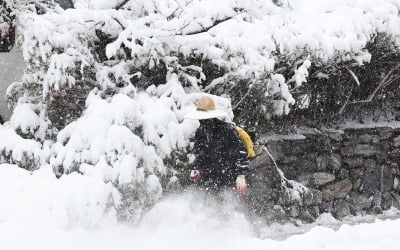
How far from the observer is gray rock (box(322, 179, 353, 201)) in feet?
28.0

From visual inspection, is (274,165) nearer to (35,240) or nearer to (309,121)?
(309,121)

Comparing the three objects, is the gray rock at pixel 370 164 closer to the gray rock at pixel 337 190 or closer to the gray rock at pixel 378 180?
the gray rock at pixel 378 180

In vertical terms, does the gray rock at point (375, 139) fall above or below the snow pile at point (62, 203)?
below

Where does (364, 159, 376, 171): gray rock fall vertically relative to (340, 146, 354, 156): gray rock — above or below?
below

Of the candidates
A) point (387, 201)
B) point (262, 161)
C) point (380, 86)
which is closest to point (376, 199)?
→ point (387, 201)

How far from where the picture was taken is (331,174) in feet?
28.2

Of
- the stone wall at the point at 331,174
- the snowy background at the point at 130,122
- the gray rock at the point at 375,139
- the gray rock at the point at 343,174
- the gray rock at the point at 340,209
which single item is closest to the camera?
the snowy background at the point at 130,122

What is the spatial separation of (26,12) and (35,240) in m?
3.23

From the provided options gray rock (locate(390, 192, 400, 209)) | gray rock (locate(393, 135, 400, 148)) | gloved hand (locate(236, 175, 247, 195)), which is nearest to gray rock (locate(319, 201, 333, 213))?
gray rock (locate(390, 192, 400, 209))

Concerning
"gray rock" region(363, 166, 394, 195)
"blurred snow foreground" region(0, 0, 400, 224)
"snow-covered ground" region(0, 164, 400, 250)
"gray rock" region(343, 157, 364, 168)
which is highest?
"blurred snow foreground" region(0, 0, 400, 224)

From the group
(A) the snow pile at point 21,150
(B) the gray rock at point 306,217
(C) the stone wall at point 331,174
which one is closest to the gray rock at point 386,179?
(C) the stone wall at point 331,174

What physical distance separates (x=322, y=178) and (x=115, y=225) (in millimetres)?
4168

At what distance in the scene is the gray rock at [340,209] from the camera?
8609 mm

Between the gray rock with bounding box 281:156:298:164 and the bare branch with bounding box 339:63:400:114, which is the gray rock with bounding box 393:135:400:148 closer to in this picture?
the bare branch with bounding box 339:63:400:114
